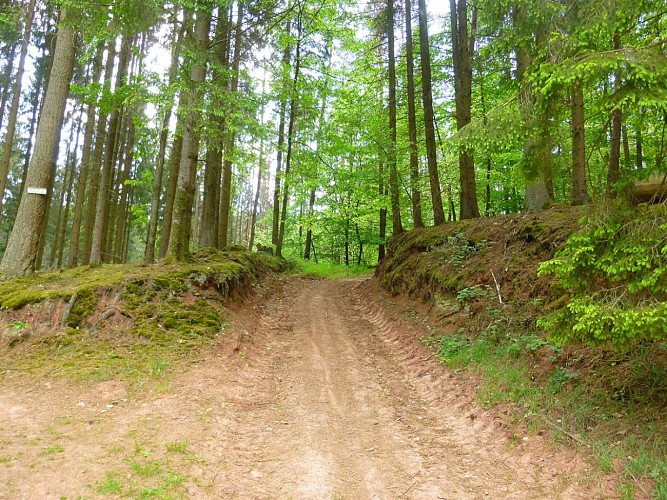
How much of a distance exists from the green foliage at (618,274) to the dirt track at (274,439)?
1.44m

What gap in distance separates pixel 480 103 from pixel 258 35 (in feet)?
33.2

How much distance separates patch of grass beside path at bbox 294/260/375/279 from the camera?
68.0 ft

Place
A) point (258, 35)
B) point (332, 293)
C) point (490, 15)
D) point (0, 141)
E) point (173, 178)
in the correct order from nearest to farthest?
point (490, 15), point (258, 35), point (173, 178), point (332, 293), point (0, 141)

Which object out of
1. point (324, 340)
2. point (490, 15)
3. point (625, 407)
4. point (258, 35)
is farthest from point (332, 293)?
point (625, 407)

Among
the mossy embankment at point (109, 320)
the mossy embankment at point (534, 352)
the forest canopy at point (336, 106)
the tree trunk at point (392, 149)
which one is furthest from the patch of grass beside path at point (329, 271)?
the mossy embankment at point (109, 320)

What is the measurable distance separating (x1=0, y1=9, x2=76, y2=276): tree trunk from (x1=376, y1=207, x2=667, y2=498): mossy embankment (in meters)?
8.63

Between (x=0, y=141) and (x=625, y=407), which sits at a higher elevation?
(x=0, y=141)

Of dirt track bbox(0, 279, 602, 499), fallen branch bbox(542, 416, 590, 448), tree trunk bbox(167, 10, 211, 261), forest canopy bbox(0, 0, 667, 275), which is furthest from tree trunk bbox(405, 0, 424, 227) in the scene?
fallen branch bbox(542, 416, 590, 448)

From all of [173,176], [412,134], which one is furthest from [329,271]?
[173,176]

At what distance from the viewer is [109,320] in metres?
7.32

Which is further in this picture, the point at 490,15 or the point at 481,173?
the point at 481,173

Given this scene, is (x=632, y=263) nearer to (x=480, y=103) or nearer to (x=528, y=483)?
(x=528, y=483)

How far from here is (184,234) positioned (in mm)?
10055

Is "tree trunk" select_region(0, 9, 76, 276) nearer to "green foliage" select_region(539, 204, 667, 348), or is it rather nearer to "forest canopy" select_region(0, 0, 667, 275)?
"forest canopy" select_region(0, 0, 667, 275)
